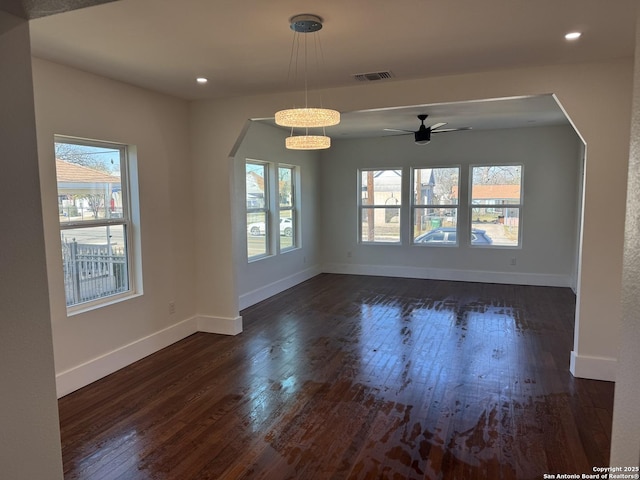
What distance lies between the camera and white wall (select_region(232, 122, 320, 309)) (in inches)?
233

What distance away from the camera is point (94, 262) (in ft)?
12.6

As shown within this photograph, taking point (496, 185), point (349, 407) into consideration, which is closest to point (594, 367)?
point (349, 407)

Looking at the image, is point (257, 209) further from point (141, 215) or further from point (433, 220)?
point (433, 220)

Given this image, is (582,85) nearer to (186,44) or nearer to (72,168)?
(186,44)

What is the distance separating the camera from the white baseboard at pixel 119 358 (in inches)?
136

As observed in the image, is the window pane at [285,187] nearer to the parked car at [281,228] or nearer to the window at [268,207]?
the window at [268,207]

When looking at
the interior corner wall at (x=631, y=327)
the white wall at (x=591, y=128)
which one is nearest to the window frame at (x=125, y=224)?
the white wall at (x=591, y=128)

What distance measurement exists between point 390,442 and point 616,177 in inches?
111

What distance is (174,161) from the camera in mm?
4617

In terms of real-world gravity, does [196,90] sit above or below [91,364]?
above

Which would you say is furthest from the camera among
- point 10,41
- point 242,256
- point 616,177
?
point 242,256

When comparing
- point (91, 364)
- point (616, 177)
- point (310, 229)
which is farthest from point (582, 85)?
point (310, 229)

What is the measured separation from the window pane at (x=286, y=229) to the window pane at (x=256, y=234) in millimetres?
569

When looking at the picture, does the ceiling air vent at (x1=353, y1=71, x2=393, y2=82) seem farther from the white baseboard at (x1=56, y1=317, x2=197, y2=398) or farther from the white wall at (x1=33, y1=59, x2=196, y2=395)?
the white baseboard at (x1=56, y1=317, x2=197, y2=398)
